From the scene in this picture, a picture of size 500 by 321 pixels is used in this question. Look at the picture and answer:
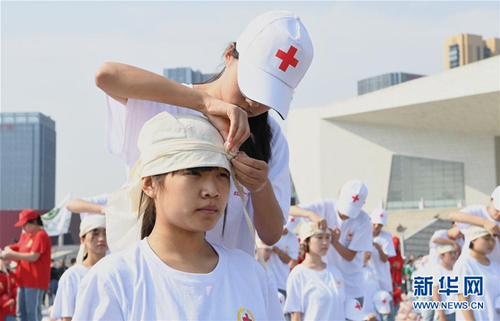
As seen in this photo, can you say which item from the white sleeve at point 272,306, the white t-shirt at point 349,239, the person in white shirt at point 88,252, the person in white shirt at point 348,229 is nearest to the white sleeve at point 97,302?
the white sleeve at point 272,306

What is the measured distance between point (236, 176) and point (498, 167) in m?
49.3

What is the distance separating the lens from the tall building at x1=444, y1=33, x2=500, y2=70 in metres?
126

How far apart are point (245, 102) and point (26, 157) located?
110 m

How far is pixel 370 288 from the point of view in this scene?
34.0ft

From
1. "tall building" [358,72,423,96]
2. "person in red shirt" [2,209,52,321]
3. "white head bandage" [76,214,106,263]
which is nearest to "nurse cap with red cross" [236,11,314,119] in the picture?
"white head bandage" [76,214,106,263]

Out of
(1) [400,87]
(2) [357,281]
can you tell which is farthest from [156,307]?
(1) [400,87]

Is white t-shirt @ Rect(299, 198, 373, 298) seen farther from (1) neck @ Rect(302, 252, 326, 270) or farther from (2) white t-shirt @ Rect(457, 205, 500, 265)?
(2) white t-shirt @ Rect(457, 205, 500, 265)

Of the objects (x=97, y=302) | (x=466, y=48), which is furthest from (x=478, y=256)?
(x=466, y=48)

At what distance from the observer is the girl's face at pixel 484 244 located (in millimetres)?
7125

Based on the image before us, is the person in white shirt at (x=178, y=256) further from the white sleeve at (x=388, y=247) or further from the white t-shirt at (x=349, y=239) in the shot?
the white sleeve at (x=388, y=247)

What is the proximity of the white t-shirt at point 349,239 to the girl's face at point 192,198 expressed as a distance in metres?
5.69

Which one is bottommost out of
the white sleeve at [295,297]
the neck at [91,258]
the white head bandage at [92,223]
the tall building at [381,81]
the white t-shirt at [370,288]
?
the white t-shirt at [370,288]

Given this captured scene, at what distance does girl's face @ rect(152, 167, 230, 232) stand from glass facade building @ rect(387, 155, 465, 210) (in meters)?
47.7

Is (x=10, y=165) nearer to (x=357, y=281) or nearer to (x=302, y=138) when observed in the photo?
(x=302, y=138)
